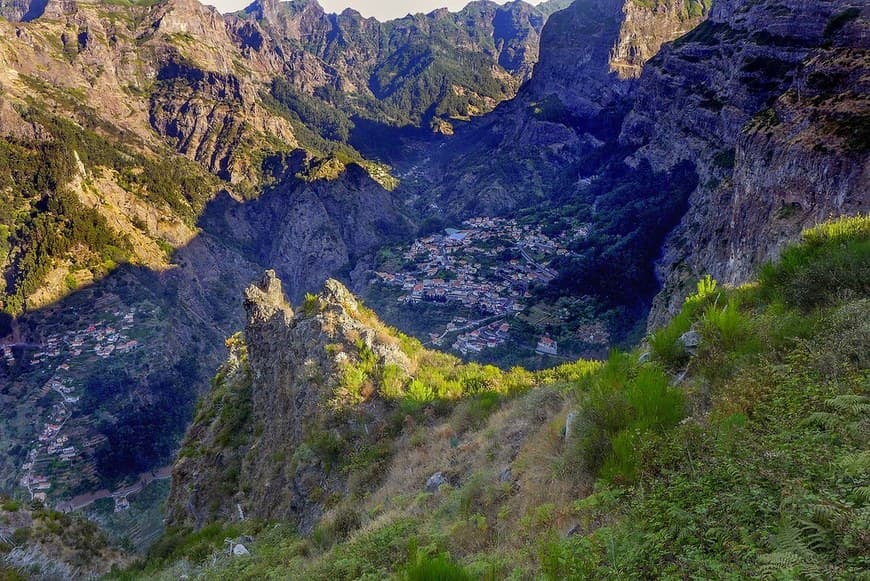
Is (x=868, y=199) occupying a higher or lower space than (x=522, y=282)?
higher

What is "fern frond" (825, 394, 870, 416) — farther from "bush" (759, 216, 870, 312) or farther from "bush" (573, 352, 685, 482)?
"bush" (759, 216, 870, 312)

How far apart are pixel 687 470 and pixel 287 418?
44.2 feet

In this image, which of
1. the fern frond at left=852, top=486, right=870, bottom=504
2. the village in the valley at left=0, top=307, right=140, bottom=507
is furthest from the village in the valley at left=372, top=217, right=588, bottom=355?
the fern frond at left=852, top=486, right=870, bottom=504

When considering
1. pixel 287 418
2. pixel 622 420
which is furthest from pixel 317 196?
pixel 622 420

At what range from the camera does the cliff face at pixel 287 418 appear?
37.5 ft

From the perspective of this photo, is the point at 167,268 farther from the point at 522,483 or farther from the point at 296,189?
the point at 522,483

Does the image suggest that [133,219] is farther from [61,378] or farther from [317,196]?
[317,196]

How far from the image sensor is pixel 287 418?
14.9 meters

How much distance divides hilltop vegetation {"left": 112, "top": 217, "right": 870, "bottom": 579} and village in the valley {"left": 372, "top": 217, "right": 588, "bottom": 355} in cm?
3774

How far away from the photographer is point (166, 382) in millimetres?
60438

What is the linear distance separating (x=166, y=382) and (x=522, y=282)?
163 ft

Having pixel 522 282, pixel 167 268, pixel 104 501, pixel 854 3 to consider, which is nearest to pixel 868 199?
pixel 854 3

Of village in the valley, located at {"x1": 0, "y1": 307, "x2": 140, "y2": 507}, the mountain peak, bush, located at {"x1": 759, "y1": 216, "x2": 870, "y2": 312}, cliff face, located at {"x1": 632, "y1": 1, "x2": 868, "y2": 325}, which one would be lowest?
village in the valley, located at {"x1": 0, "y1": 307, "x2": 140, "y2": 507}

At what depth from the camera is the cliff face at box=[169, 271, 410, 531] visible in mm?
11438
